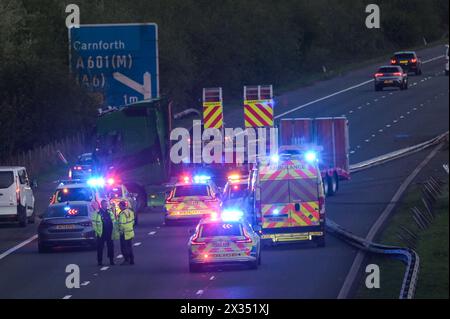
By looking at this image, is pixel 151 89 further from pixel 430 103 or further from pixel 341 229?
pixel 430 103

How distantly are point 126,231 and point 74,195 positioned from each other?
7.25 metres

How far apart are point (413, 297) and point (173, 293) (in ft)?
16.7

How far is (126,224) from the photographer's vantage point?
30.8 metres

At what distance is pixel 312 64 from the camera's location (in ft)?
315

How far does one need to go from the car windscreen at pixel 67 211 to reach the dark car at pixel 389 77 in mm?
48581

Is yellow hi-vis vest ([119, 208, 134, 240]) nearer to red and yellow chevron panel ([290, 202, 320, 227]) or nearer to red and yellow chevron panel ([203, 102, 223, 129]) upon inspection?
red and yellow chevron panel ([290, 202, 320, 227])

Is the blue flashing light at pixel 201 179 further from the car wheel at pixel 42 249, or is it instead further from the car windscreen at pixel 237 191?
the car wheel at pixel 42 249

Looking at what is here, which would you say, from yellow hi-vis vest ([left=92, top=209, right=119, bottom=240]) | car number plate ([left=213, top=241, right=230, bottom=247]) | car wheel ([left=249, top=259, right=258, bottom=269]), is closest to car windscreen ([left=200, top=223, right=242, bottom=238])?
car number plate ([left=213, top=241, right=230, bottom=247])

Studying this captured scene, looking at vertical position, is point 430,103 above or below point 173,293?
above

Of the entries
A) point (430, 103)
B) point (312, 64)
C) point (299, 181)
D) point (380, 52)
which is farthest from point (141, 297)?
point (312, 64)

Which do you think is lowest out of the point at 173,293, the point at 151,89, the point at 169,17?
the point at 173,293

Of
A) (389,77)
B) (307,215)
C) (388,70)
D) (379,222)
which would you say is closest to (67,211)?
(307,215)

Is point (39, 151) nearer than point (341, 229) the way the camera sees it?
No

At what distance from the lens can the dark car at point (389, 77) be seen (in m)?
81.8
